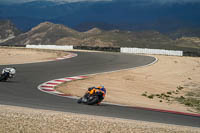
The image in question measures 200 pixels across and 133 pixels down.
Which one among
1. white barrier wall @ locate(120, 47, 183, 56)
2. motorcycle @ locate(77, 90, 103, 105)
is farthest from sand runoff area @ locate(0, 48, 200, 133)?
white barrier wall @ locate(120, 47, 183, 56)

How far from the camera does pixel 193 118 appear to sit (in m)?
11.2

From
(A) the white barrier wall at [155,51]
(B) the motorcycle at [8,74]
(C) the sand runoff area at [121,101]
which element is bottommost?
(A) the white barrier wall at [155,51]

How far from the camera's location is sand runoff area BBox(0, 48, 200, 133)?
7.95 metres

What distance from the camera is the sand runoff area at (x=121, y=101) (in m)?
7.95

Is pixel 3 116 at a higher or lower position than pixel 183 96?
higher

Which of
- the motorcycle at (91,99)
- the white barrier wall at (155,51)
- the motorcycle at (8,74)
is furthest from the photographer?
the white barrier wall at (155,51)

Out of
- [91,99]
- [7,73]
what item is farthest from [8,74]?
[91,99]

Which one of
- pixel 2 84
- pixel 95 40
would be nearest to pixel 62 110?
pixel 2 84

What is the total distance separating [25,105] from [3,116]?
7.66 ft

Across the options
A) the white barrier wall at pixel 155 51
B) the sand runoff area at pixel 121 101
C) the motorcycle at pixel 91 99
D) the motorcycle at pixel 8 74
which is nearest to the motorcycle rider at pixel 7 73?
the motorcycle at pixel 8 74

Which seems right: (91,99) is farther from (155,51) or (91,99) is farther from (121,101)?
(155,51)

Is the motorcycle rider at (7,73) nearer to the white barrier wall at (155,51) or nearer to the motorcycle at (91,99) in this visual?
the motorcycle at (91,99)

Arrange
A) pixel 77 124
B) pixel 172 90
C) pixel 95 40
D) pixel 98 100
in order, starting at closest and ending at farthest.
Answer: pixel 77 124 → pixel 98 100 → pixel 172 90 → pixel 95 40

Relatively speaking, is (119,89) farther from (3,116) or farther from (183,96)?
(3,116)
